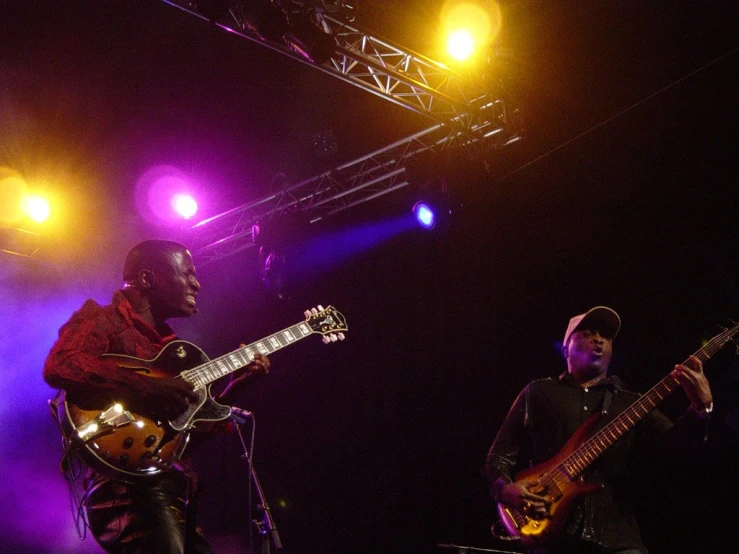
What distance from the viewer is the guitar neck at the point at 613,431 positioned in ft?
11.8

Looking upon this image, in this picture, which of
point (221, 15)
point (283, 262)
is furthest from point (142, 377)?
point (283, 262)

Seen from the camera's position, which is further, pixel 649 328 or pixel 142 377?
pixel 649 328

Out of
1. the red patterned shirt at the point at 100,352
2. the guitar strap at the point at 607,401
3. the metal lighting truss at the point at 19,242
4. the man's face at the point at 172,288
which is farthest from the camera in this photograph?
the metal lighting truss at the point at 19,242

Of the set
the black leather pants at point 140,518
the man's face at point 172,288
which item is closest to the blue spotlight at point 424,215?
the man's face at point 172,288

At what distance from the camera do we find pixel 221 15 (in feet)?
16.2

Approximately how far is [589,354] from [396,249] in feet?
14.6

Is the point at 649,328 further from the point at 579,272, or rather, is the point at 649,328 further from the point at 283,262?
the point at 283,262

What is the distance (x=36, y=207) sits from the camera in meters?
7.70

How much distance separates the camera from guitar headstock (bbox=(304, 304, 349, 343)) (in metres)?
4.92

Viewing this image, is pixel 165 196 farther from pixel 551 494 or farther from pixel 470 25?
pixel 551 494

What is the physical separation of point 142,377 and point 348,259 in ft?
18.5

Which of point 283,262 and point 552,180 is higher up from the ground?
point 283,262

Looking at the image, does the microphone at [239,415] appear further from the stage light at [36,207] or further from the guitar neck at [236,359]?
the stage light at [36,207]

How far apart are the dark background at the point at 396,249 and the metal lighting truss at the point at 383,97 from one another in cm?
29
